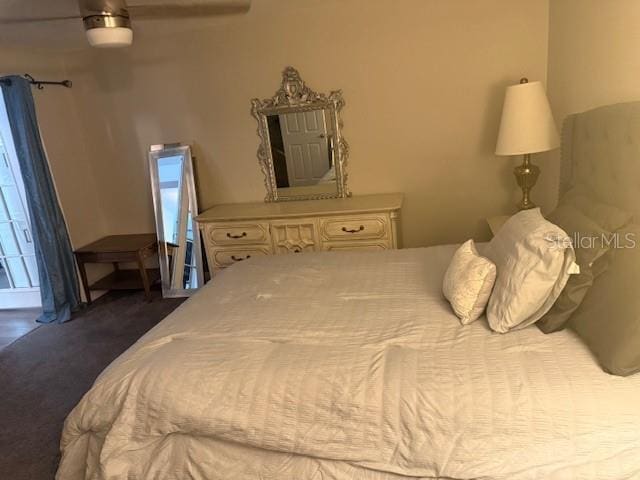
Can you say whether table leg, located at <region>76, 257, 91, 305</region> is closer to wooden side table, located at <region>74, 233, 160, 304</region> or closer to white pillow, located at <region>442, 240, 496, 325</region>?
wooden side table, located at <region>74, 233, 160, 304</region>

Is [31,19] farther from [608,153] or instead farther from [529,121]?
[608,153]

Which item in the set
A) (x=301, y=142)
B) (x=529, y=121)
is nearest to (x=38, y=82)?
(x=301, y=142)

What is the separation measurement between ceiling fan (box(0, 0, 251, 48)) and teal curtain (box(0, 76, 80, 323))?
0.77 meters

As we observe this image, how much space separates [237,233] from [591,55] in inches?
94.8

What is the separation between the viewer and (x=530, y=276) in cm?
155

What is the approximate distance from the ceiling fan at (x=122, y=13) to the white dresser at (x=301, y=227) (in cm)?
135

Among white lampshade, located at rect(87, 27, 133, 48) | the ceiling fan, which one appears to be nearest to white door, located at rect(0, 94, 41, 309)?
the ceiling fan

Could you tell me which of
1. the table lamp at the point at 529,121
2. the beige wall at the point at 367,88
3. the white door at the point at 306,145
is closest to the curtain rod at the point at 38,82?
the beige wall at the point at 367,88

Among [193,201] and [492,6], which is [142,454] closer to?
[193,201]

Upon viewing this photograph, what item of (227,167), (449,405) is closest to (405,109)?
(227,167)

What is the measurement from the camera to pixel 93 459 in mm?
1630

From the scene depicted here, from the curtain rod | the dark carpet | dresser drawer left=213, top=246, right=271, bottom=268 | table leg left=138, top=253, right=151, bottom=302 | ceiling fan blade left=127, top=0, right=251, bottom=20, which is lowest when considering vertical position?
the dark carpet

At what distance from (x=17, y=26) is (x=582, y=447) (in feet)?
11.6

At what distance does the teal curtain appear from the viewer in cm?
333
